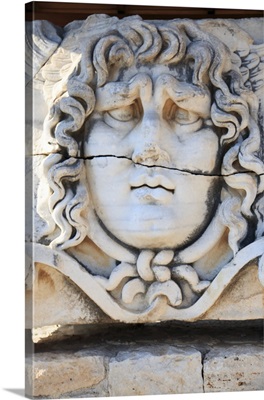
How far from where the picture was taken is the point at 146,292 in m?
6.16

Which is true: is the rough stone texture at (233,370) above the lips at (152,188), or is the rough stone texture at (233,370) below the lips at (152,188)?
below

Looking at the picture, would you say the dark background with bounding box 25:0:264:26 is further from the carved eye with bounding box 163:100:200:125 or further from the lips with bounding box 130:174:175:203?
the lips with bounding box 130:174:175:203

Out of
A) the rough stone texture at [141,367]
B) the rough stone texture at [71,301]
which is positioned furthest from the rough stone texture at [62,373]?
the rough stone texture at [71,301]

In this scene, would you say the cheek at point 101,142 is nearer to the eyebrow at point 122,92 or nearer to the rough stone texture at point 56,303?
the eyebrow at point 122,92

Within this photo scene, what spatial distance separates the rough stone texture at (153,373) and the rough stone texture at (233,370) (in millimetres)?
59

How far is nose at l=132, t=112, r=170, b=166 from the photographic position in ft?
20.0

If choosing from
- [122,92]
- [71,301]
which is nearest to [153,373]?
[71,301]

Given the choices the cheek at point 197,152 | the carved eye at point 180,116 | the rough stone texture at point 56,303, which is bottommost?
the rough stone texture at point 56,303

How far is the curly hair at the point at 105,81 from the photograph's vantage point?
6105mm

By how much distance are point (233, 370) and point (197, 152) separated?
0.99m

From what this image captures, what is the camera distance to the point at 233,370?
20.5 ft

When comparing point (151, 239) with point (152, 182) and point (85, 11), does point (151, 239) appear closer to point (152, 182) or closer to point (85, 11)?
point (152, 182)

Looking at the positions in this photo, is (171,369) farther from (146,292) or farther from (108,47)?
(108,47)
